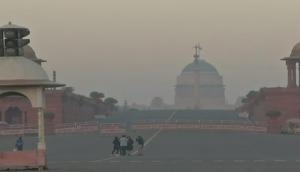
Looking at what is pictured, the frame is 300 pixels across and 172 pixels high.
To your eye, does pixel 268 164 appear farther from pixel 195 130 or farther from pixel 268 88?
pixel 268 88

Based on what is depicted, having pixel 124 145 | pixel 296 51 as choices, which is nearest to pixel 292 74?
pixel 296 51

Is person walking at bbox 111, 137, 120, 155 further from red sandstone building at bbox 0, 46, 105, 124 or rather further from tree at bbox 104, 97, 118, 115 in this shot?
tree at bbox 104, 97, 118, 115

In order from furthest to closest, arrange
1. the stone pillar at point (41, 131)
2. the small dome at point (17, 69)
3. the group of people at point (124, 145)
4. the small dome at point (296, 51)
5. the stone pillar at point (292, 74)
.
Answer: the stone pillar at point (292, 74), the small dome at point (296, 51), the group of people at point (124, 145), the stone pillar at point (41, 131), the small dome at point (17, 69)

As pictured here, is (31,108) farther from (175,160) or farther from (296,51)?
(175,160)

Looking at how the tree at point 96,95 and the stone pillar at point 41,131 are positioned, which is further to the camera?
the tree at point 96,95

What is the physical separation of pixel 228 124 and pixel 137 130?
8.49m

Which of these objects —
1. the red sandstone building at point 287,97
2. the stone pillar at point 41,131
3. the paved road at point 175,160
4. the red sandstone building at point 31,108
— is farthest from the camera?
the red sandstone building at point 31,108

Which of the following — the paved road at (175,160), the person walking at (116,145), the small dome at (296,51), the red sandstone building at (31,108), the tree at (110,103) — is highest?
the small dome at (296,51)

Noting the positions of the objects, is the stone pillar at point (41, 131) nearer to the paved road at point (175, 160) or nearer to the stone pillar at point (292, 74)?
the paved road at point (175, 160)

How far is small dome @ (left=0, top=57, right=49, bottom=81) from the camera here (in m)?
32.7

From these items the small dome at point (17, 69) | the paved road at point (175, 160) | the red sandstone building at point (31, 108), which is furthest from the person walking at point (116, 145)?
the red sandstone building at point (31, 108)

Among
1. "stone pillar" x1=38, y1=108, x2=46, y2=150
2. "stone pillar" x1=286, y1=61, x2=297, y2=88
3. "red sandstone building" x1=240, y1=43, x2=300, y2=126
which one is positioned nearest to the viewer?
"stone pillar" x1=38, y1=108, x2=46, y2=150

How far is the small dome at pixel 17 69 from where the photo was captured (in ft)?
107

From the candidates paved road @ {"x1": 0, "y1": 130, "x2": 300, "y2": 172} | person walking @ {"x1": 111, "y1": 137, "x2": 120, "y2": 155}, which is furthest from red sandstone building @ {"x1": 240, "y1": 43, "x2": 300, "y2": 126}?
person walking @ {"x1": 111, "y1": 137, "x2": 120, "y2": 155}
